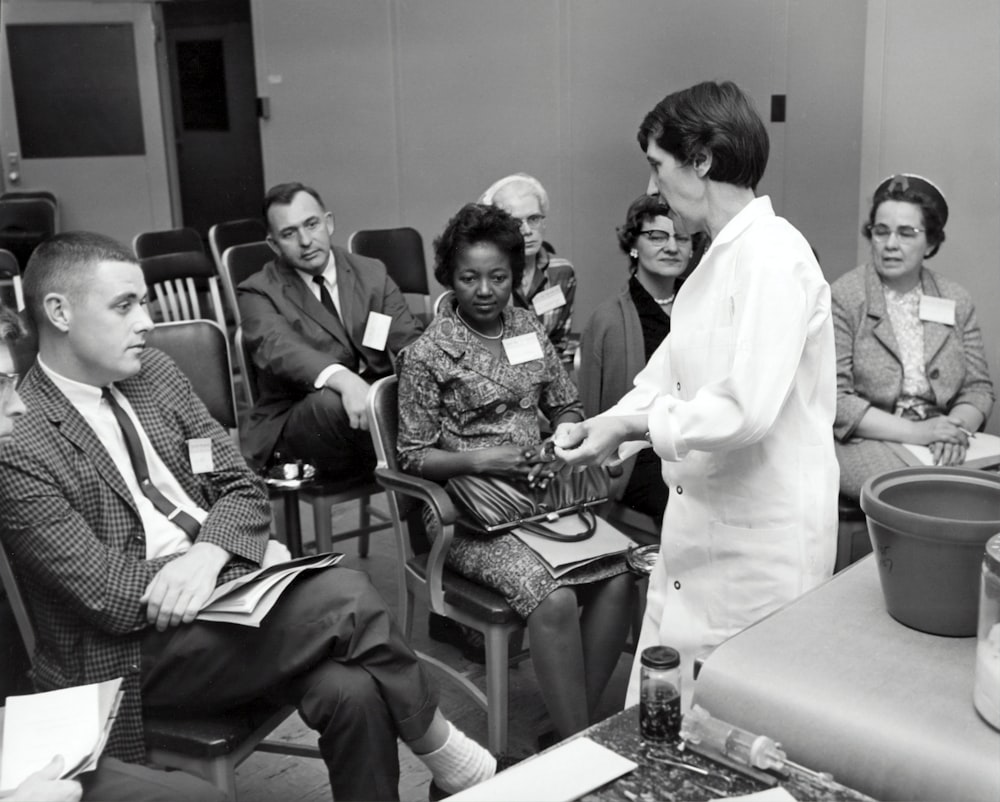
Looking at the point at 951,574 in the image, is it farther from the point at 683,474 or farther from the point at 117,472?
the point at 117,472

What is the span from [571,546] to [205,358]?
1.25 meters

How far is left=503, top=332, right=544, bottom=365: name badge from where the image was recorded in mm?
2863

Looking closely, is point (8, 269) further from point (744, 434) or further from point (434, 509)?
point (744, 434)

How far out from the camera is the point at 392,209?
6.74m

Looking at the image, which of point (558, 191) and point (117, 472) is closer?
point (117, 472)

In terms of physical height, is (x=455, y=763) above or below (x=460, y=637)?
above

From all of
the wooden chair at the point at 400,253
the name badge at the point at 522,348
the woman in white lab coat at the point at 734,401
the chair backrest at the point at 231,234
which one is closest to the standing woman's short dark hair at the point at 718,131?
the woman in white lab coat at the point at 734,401

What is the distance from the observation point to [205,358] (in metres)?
3.06

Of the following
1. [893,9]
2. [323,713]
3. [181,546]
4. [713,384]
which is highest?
[893,9]

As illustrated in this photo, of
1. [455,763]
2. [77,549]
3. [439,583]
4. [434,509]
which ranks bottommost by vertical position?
[455,763]

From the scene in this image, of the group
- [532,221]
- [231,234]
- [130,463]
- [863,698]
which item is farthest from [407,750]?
[231,234]

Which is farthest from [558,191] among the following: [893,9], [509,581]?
[509,581]

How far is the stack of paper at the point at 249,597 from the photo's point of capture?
202 centimetres

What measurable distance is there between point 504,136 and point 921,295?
329 centimetres
